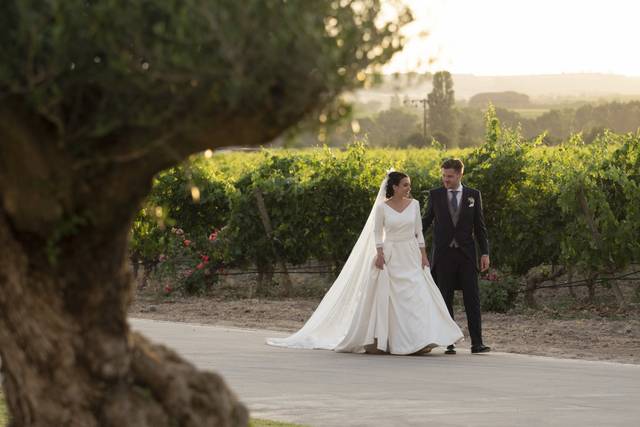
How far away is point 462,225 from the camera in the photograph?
15.0 metres

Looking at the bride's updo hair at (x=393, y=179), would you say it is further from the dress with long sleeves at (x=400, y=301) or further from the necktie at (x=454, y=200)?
the necktie at (x=454, y=200)

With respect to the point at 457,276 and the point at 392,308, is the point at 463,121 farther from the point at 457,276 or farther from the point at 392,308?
the point at 392,308

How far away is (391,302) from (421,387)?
3.44m

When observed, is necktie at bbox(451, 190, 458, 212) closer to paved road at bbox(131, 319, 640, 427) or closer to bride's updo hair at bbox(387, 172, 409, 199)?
bride's updo hair at bbox(387, 172, 409, 199)

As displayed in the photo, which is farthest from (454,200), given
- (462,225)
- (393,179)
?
(393,179)

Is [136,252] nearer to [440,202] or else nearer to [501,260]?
[501,260]

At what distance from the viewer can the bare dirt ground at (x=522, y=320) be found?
1514cm

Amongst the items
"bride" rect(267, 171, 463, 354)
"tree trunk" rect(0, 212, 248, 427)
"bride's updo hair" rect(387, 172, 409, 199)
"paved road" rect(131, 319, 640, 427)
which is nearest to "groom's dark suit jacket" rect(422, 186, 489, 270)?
"bride" rect(267, 171, 463, 354)

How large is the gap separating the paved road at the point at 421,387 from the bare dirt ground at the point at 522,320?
111 cm

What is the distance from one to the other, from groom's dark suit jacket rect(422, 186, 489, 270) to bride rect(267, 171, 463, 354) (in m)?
0.20

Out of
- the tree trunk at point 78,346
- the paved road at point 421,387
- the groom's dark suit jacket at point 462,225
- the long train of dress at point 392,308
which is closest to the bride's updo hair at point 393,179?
the long train of dress at point 392,308

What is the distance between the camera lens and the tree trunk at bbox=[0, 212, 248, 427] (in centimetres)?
559

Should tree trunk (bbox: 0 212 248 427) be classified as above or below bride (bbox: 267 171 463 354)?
above

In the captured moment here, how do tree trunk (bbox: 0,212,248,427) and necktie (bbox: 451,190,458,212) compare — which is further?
necktie (bbox: 451,190,458,212)
